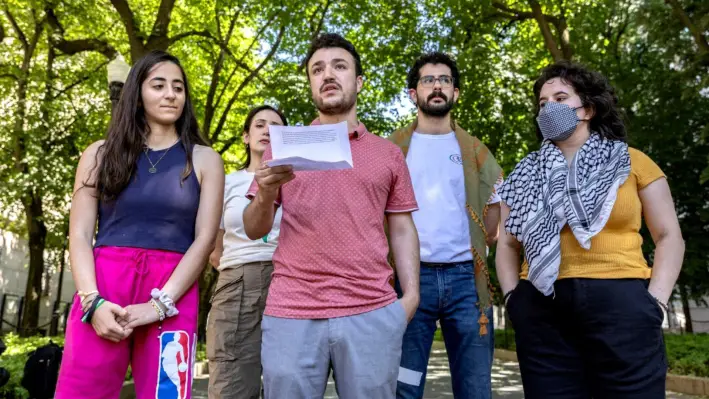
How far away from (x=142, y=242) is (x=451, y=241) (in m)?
1.90

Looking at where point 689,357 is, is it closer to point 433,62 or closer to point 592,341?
point 433,62

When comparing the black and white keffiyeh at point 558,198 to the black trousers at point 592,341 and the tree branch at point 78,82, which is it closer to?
the black trousers at point 592,341

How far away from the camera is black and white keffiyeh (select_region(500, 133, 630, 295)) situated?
3.16 m

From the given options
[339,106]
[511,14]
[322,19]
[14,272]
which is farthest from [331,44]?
[14,272]

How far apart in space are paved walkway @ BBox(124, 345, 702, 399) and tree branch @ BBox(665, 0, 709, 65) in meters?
5.32

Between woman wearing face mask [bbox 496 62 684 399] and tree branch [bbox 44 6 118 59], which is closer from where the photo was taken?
woman wearing face mask [bbox 496 62 684 399]

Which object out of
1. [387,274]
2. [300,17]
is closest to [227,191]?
[387,274]

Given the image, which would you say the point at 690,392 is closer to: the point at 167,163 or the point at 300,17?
the point at 167,163

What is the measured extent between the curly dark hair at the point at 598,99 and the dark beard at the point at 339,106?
1.00 m

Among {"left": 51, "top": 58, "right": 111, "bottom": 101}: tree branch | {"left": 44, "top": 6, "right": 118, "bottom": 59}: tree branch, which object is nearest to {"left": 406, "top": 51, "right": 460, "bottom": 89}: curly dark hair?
{"left": 44, "top": 6, "right": 118, "bottom": 59}: tree branch

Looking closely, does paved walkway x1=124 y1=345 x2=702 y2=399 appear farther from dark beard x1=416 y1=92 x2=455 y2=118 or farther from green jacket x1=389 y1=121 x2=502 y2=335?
dark beard x1=416 y1=92 x2=455 y2=118

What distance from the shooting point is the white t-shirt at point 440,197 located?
411cm

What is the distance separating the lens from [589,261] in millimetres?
3189

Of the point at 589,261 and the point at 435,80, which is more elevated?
the point at 435,80
